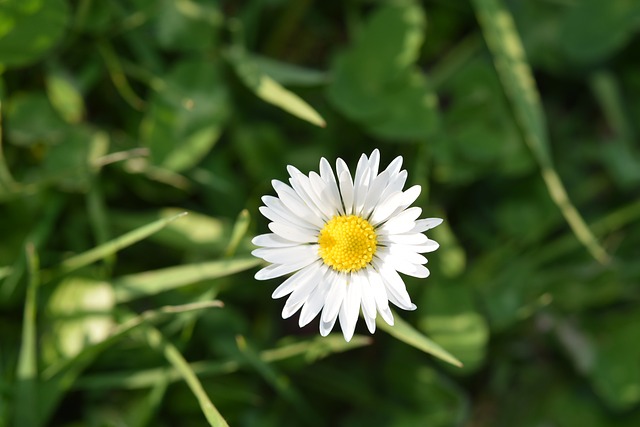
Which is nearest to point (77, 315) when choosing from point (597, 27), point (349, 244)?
point (349, 244)

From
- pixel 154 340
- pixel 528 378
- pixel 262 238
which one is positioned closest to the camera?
pixel 262 238

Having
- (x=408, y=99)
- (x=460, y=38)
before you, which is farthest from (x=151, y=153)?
(x=460, y=38)

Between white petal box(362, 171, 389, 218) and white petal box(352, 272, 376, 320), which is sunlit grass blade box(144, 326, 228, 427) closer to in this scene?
white petal box(352, 272, 376, 320)

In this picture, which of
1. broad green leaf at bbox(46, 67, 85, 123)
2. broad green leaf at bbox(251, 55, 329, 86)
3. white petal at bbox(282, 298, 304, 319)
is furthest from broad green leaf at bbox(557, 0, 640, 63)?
broad green leaf at bbox(46, 67, 85, 123)

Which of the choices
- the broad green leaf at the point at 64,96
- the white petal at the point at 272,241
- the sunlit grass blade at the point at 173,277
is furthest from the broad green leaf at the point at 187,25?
the white petal at the point at 272,241

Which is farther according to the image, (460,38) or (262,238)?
(460,38)

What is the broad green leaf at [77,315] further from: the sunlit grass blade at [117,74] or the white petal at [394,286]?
the white petal at [394,286]

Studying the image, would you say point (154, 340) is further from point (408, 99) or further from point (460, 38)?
point (460, 38)
